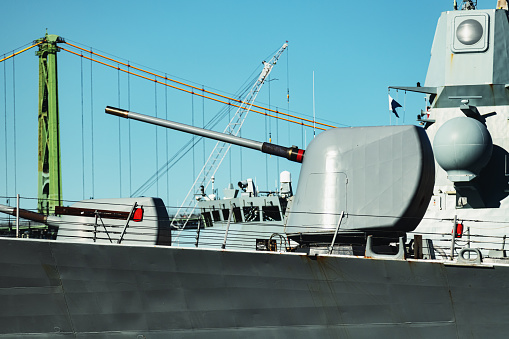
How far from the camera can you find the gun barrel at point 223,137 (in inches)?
514

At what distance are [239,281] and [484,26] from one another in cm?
806

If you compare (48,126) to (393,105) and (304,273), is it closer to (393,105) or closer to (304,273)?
(393,105)

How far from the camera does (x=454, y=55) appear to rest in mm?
16047

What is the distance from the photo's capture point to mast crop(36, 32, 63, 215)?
32.9 m

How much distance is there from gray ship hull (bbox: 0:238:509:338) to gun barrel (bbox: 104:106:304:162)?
7.73ft

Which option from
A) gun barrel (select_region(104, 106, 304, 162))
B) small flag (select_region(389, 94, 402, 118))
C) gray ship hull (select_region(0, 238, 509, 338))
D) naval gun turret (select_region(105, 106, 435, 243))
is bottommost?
gray ship hull (select_region(0, 238, 509, 338))

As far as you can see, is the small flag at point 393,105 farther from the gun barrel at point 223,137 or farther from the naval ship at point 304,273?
the naval ship at point 304,273

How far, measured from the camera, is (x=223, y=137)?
14.7m

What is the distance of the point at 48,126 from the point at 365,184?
2459cm

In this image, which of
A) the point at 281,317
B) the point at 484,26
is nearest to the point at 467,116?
the point at 484,26

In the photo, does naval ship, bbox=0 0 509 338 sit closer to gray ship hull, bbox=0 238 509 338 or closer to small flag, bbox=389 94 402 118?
gray ship hull, bbox=0 238 509 338

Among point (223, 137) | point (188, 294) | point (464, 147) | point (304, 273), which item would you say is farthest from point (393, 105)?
point (188, 294)

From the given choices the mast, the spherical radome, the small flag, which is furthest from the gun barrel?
the mast

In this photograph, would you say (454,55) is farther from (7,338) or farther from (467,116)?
(7,338)
